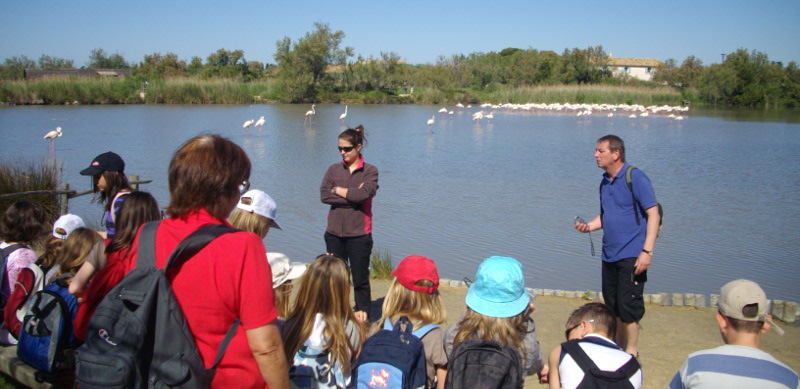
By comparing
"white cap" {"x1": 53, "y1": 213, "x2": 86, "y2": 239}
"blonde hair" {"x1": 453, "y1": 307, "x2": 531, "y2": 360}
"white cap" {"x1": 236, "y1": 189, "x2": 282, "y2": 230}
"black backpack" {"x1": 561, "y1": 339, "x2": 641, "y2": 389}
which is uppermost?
"white cap" {"x1": 236, "y1": 189, "x2": 282, "y2": 230}

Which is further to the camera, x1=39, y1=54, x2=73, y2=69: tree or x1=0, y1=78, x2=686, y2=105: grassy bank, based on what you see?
x1=39, y1=54, x2=73, y2=69: tree

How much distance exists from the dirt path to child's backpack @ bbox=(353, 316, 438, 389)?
5.74 feet

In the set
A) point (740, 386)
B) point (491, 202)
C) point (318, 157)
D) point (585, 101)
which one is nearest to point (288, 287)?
point (740, 386)

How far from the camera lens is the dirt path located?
4656 millimetres

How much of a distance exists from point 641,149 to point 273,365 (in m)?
21.7

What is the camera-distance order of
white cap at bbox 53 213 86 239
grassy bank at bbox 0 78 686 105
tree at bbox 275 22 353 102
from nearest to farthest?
white cap at bbox 53 213 86 239, grassy bank at bbox 0 78 686 105, tree at bbox 275 22 353 102

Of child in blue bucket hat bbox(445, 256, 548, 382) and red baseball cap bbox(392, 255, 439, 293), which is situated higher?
red baseball cap bbox(392, 255, 439, 293)

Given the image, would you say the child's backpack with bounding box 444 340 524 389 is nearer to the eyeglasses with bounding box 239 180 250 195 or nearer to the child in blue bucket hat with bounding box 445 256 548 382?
the child in blue bucket hat with bounding box 445 256 548 382

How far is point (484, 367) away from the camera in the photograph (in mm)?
2605

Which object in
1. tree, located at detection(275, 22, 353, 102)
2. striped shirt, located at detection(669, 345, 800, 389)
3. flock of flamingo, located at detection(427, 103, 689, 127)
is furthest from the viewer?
tree, located at detection(275, 22, 353, 102)

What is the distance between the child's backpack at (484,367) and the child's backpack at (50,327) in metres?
2.15

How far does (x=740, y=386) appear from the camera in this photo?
231cm

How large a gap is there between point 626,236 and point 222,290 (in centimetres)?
323

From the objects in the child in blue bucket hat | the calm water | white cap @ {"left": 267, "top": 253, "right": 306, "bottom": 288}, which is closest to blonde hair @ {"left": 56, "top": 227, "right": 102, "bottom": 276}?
white cap @ {"left": 267, "top": 253, "right": 306, "bottom": 288}
